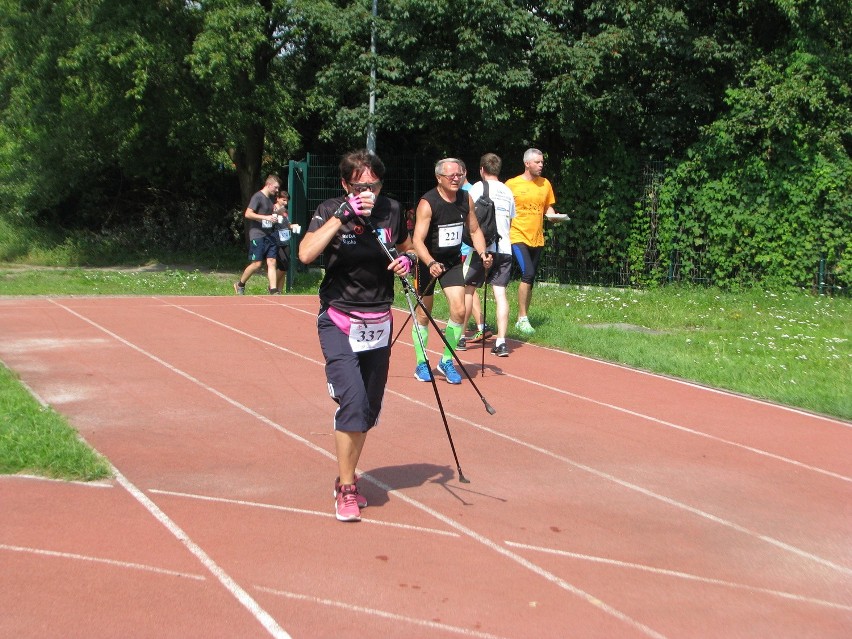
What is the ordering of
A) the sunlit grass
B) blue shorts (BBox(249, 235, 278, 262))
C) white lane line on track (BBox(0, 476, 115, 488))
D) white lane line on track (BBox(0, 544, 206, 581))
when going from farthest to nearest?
blue shorts (BBox(249, 235, 278, 262)) < the sunlit grass < white lane line on track (BBox(0, 476, 115, 488)) < white lane line on track (BBox(0, 544, 206, 581))

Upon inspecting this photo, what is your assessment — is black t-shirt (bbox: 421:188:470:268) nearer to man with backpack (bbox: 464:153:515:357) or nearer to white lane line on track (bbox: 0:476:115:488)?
man with backpack (bbox: 464:153:515:357)

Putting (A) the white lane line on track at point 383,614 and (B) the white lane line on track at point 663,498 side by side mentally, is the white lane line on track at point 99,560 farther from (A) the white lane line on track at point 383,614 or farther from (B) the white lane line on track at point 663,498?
(B) the white lane line on track at point 663,498

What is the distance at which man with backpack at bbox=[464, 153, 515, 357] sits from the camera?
1009 cm

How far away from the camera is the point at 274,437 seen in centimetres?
735

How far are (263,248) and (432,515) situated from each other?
1048 cm

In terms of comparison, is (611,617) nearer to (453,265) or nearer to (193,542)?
(193,542)

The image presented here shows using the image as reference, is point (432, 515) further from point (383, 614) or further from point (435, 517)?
point (383, 614)

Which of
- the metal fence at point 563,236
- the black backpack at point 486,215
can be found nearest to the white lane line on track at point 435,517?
the black backpack at point 486,215

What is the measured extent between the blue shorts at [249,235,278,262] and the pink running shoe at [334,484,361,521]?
10348 mm

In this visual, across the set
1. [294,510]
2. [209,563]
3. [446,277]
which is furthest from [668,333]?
[209,563]

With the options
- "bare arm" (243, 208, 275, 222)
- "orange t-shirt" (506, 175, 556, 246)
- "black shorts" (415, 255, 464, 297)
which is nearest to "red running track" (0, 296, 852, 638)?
"black shorts" (415, 255, 464, 297)

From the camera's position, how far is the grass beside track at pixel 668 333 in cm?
812

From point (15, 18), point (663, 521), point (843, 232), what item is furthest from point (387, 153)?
point (663, 521)

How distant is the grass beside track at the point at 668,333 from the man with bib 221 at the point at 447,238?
7.19 ft
